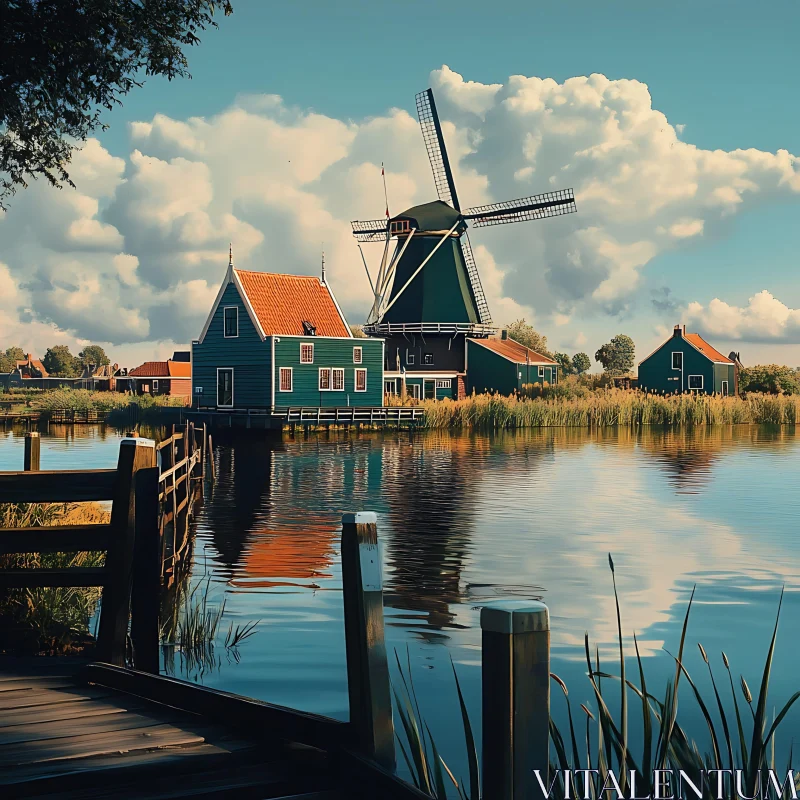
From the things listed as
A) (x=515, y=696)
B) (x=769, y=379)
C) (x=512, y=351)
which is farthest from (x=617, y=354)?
(x=515, y=696)

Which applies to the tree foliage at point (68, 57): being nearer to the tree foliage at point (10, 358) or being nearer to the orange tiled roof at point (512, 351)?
the orange tiled roof at point (512, 351)

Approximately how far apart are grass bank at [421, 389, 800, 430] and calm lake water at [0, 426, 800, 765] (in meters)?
17.2

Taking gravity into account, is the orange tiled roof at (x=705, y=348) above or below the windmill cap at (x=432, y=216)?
below

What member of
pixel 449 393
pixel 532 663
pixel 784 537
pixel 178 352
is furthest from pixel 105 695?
pixel 178 352

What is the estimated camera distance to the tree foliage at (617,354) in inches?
4656

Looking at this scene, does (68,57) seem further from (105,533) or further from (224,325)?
(224,325)

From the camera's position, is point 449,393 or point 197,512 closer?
point 197,512

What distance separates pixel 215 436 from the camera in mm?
44031

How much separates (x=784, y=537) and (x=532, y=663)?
15689 millimetres

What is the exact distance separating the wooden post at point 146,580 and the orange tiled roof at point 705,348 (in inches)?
2514

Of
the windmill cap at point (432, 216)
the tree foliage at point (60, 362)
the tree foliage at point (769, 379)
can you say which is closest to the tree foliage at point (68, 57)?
the windmill cap at point (432, 216)

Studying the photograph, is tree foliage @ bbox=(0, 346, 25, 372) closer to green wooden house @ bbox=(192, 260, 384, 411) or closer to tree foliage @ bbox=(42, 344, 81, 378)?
tree foliage @ bbox=(42, 344, 81, 378)

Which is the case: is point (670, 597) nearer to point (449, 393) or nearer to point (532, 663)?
point (532, 663)

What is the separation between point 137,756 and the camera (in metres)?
4.32
